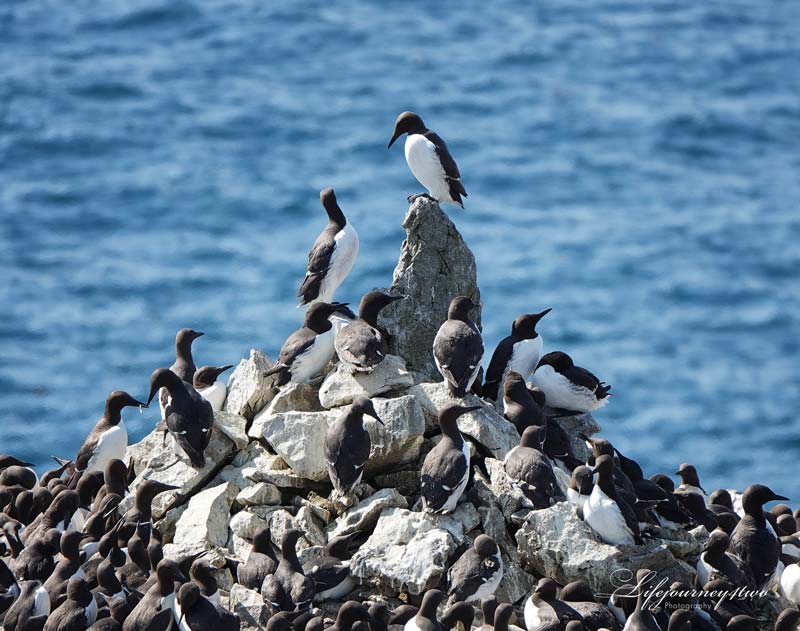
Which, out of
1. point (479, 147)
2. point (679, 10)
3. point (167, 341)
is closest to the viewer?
point (167, 341)

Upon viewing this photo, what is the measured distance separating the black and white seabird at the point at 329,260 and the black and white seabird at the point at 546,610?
432 centimetres

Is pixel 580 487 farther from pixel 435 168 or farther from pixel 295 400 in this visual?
pixel 435 168

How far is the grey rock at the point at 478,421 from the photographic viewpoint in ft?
41.9

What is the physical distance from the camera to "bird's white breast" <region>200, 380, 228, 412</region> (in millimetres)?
14023

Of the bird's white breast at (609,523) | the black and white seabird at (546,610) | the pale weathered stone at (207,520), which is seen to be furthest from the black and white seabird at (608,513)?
the pale weathered stone at (207,520)

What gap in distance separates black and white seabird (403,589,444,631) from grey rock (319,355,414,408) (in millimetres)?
2399

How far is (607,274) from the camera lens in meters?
32.8

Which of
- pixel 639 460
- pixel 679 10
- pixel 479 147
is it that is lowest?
pixel 639 460

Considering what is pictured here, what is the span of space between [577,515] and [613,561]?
0.54m

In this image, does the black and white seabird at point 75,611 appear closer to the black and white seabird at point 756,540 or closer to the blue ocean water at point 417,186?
the black and white seabird at point 756,540

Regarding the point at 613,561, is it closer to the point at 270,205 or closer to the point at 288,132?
the point at 270,205

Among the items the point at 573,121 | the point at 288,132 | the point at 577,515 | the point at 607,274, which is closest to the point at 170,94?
the point at 288,132

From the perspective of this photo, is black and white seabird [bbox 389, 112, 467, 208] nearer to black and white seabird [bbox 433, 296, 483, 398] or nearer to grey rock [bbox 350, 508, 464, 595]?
black and white seabird [bbox 433, 296, 483, 398]

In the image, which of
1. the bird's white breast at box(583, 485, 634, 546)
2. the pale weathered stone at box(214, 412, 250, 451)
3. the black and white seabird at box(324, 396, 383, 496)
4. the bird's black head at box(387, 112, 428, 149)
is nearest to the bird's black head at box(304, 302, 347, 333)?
the pale weathered stone at box(214, 412, 250, 451)
